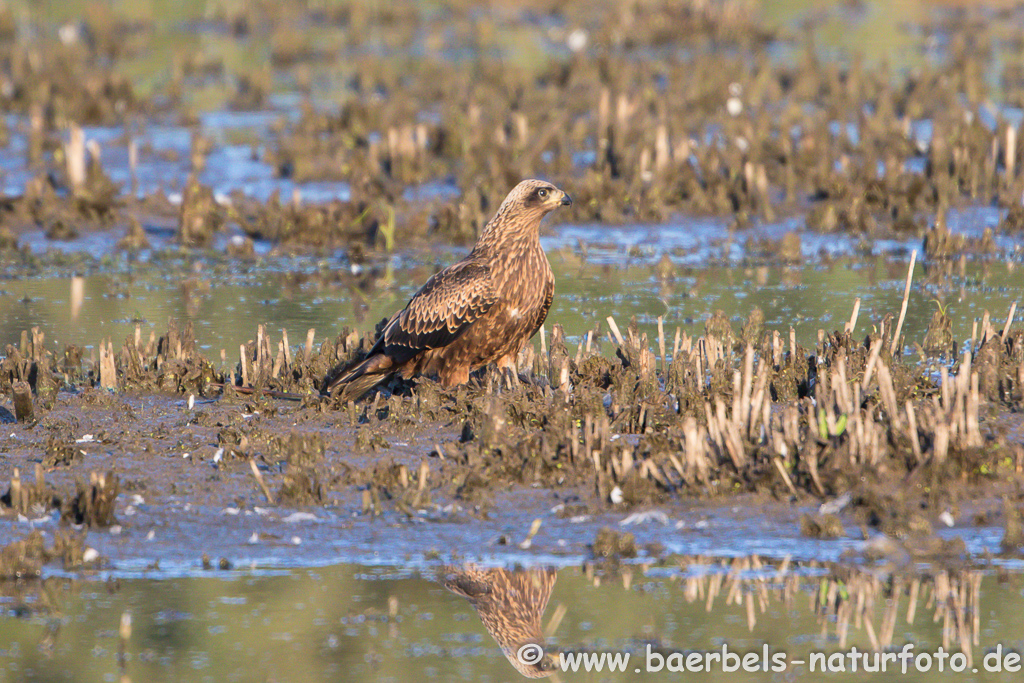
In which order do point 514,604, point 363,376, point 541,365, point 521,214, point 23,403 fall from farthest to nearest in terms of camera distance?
point 541,365
point 521,214
point 363,376
point 23,403
point 514,604

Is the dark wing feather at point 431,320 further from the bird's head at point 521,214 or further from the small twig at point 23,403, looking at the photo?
the small twig at point 23,403

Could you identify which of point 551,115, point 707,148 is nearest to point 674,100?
point 551,115

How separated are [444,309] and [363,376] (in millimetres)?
654

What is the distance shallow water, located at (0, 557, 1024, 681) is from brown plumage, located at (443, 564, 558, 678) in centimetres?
5

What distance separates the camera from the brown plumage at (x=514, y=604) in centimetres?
553

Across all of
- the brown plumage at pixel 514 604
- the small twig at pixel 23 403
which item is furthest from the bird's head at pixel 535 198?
the brown plumage at pixel 514 604

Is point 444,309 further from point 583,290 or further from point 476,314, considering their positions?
point 583,290

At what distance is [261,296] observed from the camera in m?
12.4

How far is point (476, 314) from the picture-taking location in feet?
28.3

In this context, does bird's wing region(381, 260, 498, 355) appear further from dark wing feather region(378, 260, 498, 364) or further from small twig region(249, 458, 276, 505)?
small twig region(249, 458, 276, 505)

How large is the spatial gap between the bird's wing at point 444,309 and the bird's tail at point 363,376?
101 mm

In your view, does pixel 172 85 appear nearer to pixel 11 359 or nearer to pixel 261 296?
pixel 261 296

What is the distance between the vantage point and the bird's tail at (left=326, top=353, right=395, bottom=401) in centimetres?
873

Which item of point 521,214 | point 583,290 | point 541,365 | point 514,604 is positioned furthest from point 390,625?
point 583,290
